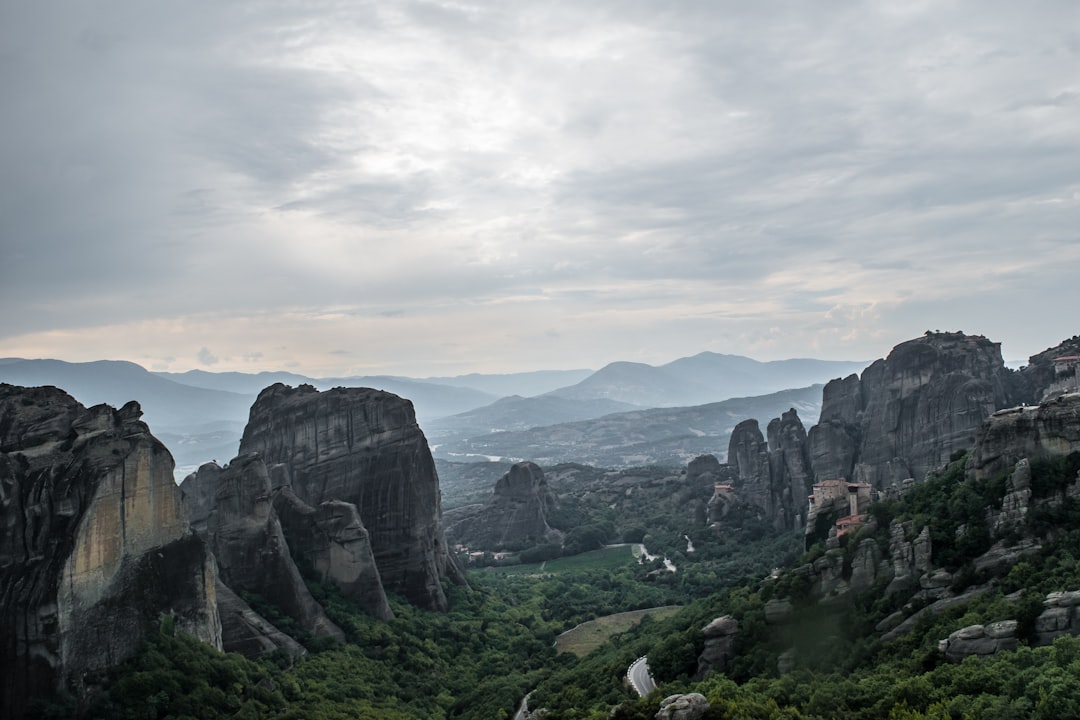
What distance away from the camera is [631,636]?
67.1 m

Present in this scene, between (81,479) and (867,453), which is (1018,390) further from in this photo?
(81,479)

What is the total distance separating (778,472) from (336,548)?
67542 mm

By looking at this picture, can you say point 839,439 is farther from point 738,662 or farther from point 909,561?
point 738,662

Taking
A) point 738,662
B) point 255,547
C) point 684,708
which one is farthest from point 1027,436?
point 255,547

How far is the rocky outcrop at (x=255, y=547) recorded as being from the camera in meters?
57.5

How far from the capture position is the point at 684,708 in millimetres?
32375

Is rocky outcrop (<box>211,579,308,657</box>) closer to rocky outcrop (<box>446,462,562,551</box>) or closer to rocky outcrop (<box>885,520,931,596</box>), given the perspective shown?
rocky outcrop (<box>885,520,931,596</box>)

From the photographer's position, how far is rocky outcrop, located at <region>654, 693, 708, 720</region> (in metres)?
32.1

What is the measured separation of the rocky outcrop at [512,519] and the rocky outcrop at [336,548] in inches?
2590

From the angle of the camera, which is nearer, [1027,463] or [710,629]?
[1027,463]

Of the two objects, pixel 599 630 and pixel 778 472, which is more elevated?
pixel 778 472

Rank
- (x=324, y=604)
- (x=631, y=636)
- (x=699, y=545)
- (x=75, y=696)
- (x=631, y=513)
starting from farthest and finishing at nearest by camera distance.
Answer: (x=631, y=513), (x=699, y=545), (x=631, y=636), (x=324, y=604), (x=75, y=696)

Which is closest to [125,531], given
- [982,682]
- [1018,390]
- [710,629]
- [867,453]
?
[710,629]

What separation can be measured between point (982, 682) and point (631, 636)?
3982cm
